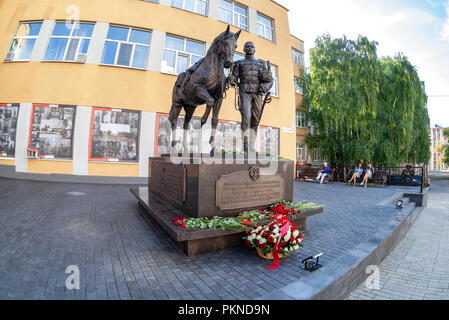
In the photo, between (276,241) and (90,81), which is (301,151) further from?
(276,241)

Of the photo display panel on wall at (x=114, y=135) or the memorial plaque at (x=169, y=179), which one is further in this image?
the photo display panel on wall at (x=114, y=135)

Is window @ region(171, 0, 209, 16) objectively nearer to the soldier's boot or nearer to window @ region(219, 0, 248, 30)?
window @ region(219, 0, 248, 30)

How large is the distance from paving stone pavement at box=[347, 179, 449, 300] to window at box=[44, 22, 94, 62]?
13.8 m

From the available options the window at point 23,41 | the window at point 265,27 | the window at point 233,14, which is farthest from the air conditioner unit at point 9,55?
the window at point 265,27

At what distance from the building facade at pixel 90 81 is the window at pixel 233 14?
2271 mm

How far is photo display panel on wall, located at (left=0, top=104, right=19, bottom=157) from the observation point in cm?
1066

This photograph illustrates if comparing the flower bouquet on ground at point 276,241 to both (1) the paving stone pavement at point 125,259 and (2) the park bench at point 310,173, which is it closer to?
(1) the paving stone pavement at point 125,259

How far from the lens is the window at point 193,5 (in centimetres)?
1256

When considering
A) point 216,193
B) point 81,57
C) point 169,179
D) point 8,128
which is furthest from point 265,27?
point 8,128

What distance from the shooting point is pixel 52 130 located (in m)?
10.4

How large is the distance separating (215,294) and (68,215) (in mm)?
4069

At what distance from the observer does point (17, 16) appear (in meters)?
11.8
